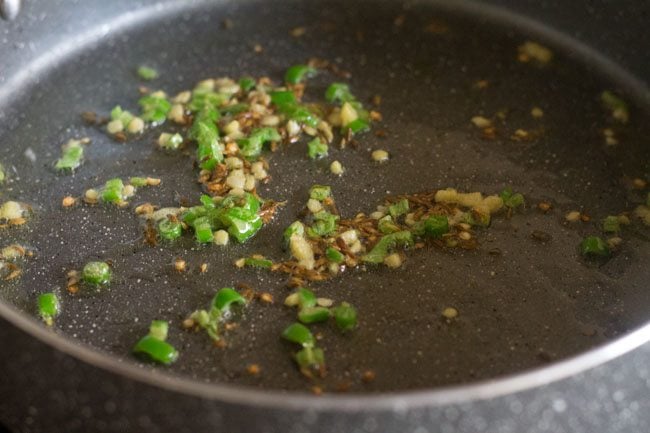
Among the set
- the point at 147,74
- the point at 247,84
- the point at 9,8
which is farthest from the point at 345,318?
the point at 9,8

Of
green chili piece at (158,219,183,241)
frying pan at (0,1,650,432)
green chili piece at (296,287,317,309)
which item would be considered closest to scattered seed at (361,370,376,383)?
frying pan at (0,1,650,432)

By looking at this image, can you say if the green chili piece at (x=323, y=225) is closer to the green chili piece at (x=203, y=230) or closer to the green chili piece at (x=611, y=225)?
the green chili piece at (x=203, y=230)

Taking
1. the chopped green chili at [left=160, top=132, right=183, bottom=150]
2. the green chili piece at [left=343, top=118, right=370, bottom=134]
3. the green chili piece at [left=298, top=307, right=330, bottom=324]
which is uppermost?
the chopped green chili at [left=160, top=132, right=183, bottom=150]

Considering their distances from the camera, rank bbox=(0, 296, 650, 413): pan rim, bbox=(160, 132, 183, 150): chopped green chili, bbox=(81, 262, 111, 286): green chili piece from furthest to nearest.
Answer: bbox=(160, 132, 183, 150): chopped green chili < bbox=(81, 262, 111, 286): green chili piece < bbox=(0, 296, 650, 413): pan rim

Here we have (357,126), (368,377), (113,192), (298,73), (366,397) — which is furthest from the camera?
(298,73)

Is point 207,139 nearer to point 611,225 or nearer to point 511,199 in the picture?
point 511,199

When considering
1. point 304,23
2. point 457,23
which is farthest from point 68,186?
point 457,23

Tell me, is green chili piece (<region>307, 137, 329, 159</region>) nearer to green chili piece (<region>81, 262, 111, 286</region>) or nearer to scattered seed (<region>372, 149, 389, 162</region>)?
scattered seed (<region>372, 149, 389, 162</region>)
